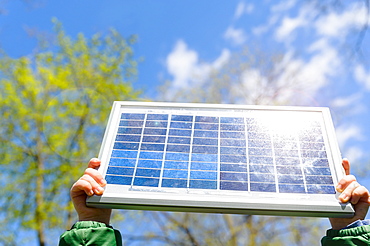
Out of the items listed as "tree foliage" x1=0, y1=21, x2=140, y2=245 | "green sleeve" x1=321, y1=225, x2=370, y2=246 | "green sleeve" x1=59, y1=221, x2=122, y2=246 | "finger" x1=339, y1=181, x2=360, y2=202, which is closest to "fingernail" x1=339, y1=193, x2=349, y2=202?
"finger" x1=339, y1=181, x2=360, y2=202

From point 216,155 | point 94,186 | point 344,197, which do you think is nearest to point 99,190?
point 94,186

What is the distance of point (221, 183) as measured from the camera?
151cm

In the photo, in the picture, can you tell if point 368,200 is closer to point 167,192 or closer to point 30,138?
point 167,192

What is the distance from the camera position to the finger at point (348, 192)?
1391 millimetres

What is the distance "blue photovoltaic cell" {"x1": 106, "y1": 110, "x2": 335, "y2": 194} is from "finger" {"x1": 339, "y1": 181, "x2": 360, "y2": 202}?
57 millimetres

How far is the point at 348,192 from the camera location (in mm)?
1411

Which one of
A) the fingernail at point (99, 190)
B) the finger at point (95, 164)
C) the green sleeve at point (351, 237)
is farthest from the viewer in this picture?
the finger at point (95, 164)

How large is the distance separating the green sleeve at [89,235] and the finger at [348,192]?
1204mm

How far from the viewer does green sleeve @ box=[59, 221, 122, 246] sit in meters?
1.46

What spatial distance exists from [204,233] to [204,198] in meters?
10.7

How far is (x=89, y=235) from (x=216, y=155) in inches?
32.1

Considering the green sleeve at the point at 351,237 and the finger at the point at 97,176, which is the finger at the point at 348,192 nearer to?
the green sleeve at the point at 351,237

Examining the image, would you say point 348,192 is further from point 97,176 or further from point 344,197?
point 97,176

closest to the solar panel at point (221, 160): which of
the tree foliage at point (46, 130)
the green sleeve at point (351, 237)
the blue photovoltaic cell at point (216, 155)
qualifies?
the blue photovoltaic cell at point (216, 155)
